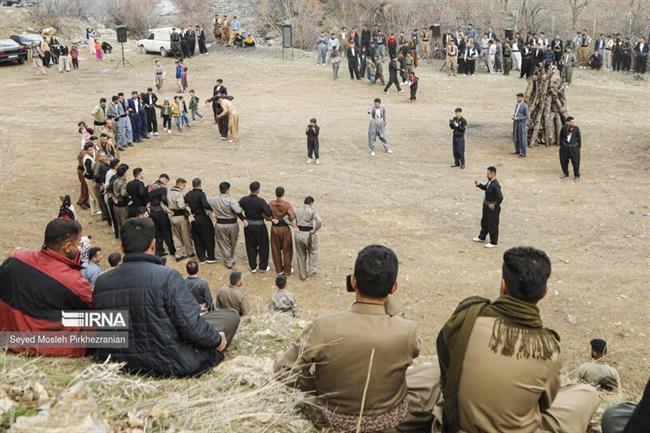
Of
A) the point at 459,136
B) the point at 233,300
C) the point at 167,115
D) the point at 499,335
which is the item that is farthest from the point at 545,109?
the point at 499,335

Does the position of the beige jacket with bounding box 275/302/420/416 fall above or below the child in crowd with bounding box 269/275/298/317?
above

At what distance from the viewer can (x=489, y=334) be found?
357 cm

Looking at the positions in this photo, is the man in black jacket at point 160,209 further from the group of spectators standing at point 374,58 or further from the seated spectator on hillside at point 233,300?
the group of spectators standing at point 374,58

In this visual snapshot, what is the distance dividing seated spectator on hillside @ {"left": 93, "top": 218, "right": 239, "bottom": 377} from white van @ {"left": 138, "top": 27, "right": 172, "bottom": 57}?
2976 centimetres

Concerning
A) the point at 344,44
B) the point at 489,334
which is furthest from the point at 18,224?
the point at 344,44

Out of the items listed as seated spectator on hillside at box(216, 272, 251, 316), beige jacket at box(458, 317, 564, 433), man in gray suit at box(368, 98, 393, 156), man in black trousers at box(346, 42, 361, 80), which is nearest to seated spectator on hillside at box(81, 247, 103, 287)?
seated spectator on hillside at box(216, 272, 251, 316)

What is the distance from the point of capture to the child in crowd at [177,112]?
66.2ft

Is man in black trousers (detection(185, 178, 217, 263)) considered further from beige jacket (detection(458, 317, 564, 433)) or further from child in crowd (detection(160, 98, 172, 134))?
child in crowd (detection(160, 98, 172, 134))

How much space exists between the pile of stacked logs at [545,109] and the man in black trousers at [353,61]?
9648 mm

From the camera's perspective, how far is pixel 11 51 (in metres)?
29.8

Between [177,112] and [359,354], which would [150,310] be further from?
[177,112]

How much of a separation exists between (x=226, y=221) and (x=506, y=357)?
859cm

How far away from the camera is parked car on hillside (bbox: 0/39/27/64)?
2956 centimetres

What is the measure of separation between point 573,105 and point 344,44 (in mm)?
12121
